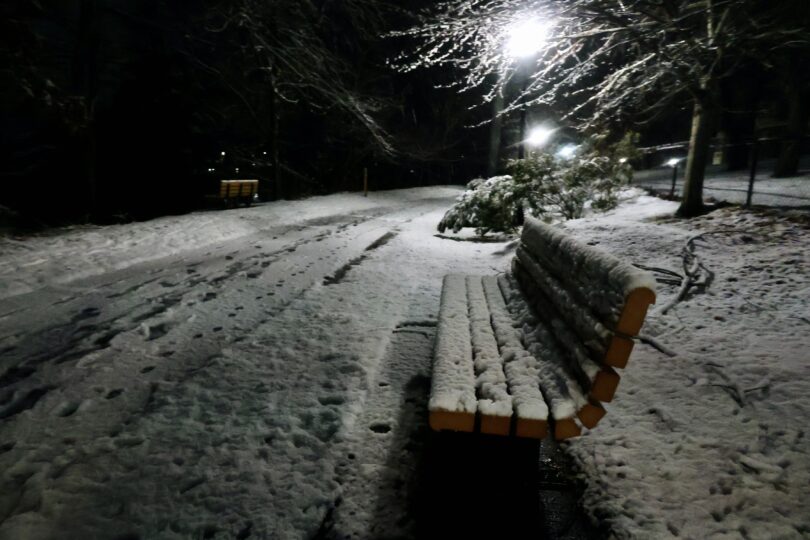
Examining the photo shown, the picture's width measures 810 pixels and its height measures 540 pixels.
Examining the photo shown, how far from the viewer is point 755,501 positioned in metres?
2.01

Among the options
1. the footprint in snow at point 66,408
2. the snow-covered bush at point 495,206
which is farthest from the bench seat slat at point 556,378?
the snow-covered bush at point 495,206

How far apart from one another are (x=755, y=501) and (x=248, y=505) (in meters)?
2.31

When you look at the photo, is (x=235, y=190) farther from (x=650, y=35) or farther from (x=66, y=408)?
(x=66, y=408)

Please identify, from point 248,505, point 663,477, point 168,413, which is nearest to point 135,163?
point 168,413

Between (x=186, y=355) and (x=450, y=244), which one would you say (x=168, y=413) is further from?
(x=450, y=244)

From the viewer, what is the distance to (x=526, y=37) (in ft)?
22.3

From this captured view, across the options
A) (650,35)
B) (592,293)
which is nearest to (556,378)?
(592,293)

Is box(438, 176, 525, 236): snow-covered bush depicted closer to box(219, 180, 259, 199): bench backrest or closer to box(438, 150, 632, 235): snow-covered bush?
box(438, 150, 632, 235): snow-covered bush

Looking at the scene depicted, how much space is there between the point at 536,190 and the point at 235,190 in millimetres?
8293

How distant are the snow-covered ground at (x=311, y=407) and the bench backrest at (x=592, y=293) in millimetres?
770

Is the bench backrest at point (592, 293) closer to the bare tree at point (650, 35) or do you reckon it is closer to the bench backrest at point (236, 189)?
the bare tree at point (650, 35)

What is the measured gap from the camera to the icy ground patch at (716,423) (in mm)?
1974

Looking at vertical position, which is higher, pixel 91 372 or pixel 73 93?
pixel 73 93

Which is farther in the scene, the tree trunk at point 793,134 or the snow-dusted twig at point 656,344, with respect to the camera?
the tree trunk at point 793,134
